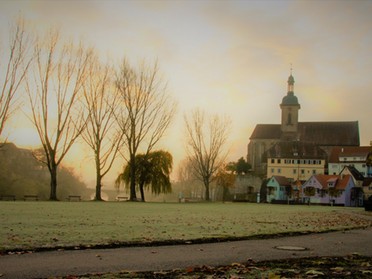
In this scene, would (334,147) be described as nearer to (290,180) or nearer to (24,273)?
(290,180)

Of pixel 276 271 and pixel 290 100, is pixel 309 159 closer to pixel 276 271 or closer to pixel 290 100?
pixel 290 100

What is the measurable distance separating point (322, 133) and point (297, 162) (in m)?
16.9

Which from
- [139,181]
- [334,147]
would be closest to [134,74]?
[139,181]

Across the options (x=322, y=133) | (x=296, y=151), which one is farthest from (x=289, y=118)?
(x=296, y=151)

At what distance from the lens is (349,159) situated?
11362 cm

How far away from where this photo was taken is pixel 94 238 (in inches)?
522

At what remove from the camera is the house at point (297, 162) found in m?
114

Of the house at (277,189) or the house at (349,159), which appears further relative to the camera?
the house at (349,159)

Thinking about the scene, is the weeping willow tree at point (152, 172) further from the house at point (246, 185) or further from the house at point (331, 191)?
the house at point (246, 185)

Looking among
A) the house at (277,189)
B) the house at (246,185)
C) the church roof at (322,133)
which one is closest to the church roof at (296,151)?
the house at (246,185)

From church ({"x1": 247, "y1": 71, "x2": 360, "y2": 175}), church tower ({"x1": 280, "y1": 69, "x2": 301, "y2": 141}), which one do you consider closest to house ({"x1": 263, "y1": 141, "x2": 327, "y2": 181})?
church ({"x1": 247, "y1": 71, "x2": 360, "y2": 175})

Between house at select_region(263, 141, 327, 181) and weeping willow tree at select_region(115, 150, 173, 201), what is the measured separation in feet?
190

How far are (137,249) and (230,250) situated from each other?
2.32 metres

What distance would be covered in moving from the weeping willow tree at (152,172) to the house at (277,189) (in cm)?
4910
